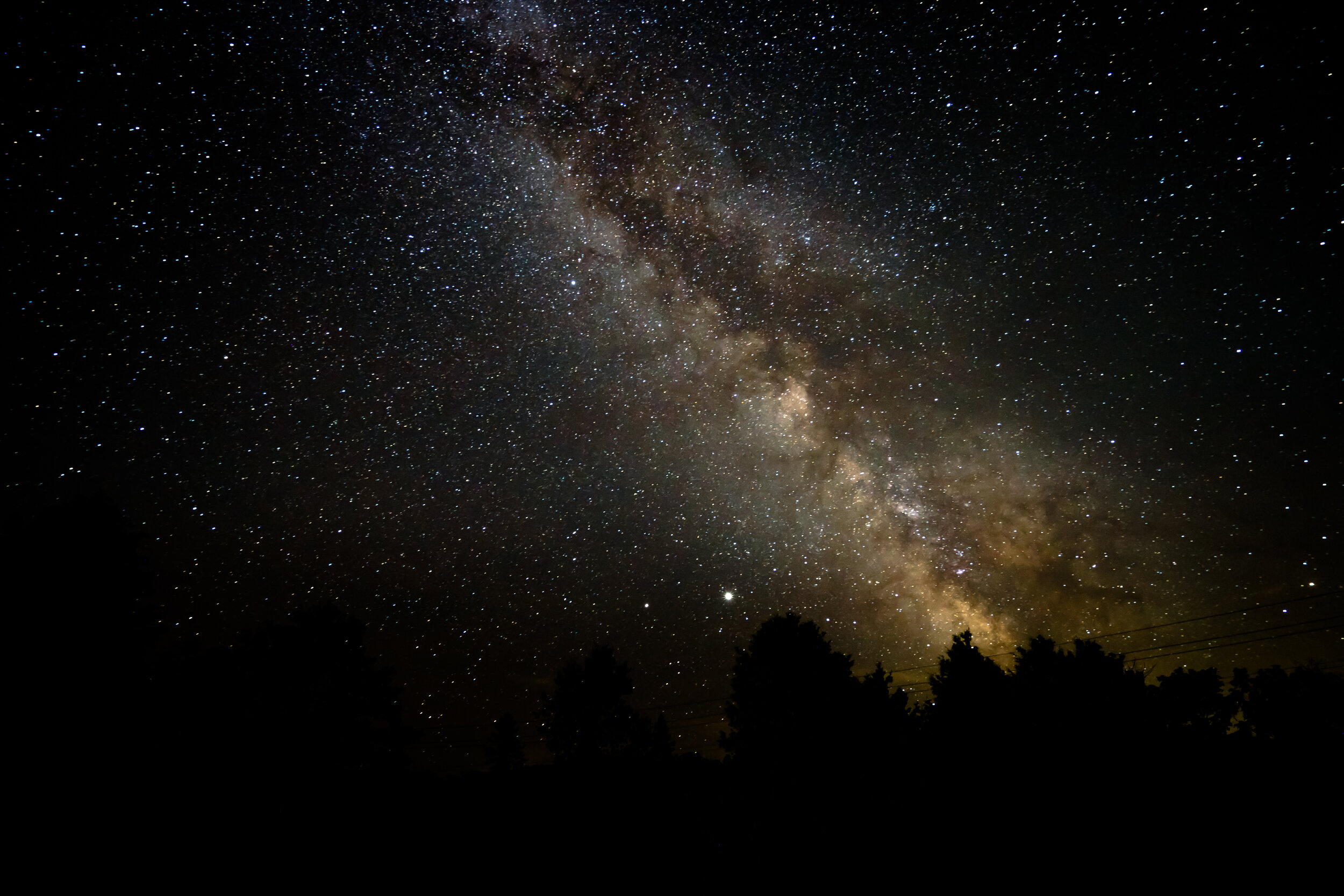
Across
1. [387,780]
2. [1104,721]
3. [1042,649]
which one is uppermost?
[1042,649]

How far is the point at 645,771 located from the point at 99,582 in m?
20.7

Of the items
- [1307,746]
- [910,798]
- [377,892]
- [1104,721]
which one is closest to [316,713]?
[377,892]

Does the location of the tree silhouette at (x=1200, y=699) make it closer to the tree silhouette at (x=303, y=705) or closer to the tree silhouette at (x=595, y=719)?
the tree silhouette at (x=595, y=719)

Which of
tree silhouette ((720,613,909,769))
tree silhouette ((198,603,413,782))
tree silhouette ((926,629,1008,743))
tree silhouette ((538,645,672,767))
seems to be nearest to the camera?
tree silhouette ((720,613,909,769))

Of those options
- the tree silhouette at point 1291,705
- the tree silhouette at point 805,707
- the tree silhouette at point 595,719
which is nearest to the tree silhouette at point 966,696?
the tree silhouette at point 805,707

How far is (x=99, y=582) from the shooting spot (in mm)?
14711

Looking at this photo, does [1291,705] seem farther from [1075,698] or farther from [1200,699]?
[1075,698]

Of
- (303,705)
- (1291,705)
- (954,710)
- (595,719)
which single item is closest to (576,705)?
(595,719)

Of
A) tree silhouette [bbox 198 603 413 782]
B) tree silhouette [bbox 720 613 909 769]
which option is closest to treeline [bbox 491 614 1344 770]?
tree silhouette [bbox 720 613 909 769]

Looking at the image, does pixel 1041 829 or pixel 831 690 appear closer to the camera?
pixel 831 690

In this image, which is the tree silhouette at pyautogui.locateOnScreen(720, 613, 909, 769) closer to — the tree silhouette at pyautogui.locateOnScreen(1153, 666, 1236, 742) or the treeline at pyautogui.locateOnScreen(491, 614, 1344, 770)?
the treeline at pyautogui.locateOnScreen(491, 614, 1344, 770)

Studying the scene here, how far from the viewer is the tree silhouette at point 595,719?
28.2m

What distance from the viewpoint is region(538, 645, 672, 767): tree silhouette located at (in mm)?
28234

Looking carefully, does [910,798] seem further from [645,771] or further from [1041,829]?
[645,771]
